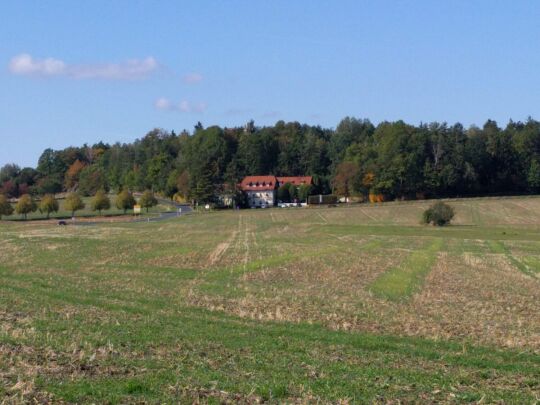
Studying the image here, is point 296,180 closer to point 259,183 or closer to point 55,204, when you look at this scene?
point 259,183

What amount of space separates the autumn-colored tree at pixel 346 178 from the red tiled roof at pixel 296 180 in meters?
17.0

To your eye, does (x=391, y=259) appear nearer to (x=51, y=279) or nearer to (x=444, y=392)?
(x=51, y=279)

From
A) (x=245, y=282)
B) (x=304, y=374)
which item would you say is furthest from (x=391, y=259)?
(x=304, y=374)

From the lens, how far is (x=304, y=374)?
13625 mm

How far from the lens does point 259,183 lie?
188 m

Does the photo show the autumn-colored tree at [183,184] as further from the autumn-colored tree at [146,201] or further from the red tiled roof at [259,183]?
the autumn-colored tree at [146,201]

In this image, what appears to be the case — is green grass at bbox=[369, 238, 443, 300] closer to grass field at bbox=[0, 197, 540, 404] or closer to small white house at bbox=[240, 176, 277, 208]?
grass field at bbox=[0, 197, 540, 404]

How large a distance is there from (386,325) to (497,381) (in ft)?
24.5

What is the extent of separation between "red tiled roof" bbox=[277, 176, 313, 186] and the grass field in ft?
455

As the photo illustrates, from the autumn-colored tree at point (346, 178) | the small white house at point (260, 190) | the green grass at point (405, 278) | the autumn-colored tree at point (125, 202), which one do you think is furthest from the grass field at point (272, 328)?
the small white house at point (260, 190)

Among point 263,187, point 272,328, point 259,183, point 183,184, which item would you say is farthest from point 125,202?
point 272,328

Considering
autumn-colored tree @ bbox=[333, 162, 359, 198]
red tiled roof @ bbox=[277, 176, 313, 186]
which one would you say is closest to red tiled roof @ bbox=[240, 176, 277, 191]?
red tiled roof @ bbox=[277, 176, 313, 186]

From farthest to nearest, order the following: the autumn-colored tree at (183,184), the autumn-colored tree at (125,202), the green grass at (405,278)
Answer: the autumn-colored tree at (183,184), the autumn-colored tree at (125,202), the green grass at (405,278)

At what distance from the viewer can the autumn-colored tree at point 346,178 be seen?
16262 centimetres
